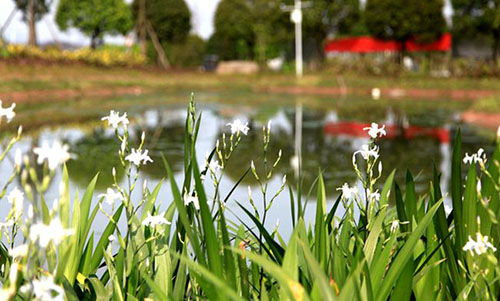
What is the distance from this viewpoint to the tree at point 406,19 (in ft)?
153

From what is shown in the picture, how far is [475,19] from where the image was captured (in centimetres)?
4997

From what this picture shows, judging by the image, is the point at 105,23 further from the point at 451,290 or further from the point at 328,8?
the point at 451,290

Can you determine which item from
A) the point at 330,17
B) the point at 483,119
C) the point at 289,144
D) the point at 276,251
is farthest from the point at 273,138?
the point at 330,17

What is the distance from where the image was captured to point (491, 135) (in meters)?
15.1

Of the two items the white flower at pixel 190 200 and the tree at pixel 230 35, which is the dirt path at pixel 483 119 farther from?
the tree at pixel 230 35

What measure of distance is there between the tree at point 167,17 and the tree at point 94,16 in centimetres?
286

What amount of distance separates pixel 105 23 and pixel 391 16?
2123cm

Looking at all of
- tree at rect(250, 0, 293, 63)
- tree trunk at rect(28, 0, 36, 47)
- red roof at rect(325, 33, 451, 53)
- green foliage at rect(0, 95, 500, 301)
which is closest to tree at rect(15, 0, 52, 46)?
tree trunk at rect(28, 0, 36, 47)

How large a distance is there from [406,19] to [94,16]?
22281 mm

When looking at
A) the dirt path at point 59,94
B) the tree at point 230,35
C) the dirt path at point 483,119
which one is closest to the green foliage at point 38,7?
the dirt path at point 59,94

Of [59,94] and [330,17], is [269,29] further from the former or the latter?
[59,94]

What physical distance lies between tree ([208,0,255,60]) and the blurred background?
12 cm

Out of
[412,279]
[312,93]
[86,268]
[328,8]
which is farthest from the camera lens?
[328,8]

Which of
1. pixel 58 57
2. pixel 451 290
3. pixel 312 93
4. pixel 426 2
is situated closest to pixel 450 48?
pixel 426 2
